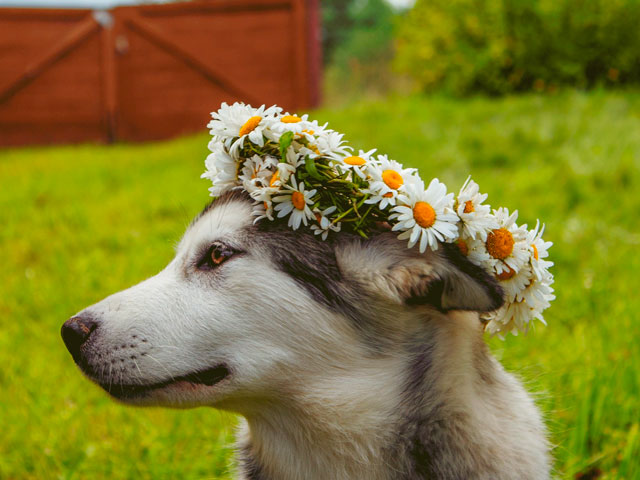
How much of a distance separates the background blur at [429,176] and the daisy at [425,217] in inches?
40.5

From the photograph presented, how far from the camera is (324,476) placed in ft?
6.40

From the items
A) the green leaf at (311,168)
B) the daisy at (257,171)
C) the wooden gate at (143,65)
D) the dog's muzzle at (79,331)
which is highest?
the wooden gate at (143,65)

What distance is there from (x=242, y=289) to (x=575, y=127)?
19.6ft

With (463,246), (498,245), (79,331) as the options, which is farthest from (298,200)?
(79,331)

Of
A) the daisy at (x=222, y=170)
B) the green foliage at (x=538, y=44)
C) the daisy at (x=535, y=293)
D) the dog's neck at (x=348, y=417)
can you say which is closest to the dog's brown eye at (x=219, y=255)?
the daisy at (x=222, y=170)

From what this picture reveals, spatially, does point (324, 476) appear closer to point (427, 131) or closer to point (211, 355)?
point (211, 355)

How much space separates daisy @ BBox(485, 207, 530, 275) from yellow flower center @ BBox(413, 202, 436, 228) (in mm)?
227

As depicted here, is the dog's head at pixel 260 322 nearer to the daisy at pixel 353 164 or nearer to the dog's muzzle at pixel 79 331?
the dog's muzzle at pixel 79 331

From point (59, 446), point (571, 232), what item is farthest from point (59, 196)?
point (571, 232)

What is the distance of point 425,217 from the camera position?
1768mm

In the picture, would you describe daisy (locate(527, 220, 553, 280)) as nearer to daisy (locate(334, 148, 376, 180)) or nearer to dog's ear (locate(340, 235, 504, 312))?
dog's ear (locate(340, 235, 504, 312))

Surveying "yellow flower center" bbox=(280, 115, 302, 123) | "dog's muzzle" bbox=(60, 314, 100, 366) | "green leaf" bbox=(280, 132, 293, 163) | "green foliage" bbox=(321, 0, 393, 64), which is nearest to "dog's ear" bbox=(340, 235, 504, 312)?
"green leaf" bbox=(280, 132, 293, 163)

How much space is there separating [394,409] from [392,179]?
2.20ft

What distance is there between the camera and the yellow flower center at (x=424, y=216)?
1765mm
